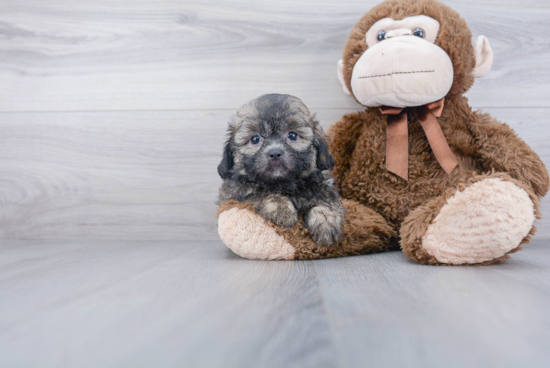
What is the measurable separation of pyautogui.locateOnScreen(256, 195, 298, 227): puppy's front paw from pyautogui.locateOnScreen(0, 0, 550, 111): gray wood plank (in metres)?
0.68

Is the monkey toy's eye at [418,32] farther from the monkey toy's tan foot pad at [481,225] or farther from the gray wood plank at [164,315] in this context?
the gray wood plank at [164,315]

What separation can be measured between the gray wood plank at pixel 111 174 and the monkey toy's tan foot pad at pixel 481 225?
3.25ft

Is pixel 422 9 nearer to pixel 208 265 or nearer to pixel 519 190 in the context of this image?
pixel 519 190

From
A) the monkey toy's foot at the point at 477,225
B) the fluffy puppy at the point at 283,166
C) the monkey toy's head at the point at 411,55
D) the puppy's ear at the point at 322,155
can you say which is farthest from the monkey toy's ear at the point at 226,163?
the monkey toy's foot at the point at 477,225

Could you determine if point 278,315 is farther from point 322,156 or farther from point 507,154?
point 507,154

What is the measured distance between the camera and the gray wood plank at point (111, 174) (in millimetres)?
1766

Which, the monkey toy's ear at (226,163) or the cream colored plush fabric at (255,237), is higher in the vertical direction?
the monkey toy's ear at (226,163)

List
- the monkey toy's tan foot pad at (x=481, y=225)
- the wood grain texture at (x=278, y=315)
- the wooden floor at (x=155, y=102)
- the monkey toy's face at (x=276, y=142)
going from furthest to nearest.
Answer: the wooden floor at (x=155, y=102) → the monkey toy's face at (x=276, y=142) → the monkey toy's tan foot pad at (x=481, y=225) → the wood grain texture at (x=278, y=315)

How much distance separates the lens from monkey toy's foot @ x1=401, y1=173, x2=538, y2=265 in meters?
1.02

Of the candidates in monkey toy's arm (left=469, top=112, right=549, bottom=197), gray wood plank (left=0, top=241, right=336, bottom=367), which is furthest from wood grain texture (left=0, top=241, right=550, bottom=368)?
monkey toy's arm (left=469, top=112, right=549, bottom=197)

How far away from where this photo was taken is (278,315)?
27.2 inches

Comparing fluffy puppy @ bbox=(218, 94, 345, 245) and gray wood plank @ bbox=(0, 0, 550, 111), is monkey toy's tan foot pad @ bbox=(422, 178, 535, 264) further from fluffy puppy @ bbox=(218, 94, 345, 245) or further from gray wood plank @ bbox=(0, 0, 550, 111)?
Answer: gray wood plank @ bbox=(0, 0, 550, 111)

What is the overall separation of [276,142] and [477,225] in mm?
579

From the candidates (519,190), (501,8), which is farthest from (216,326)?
(501,8)
